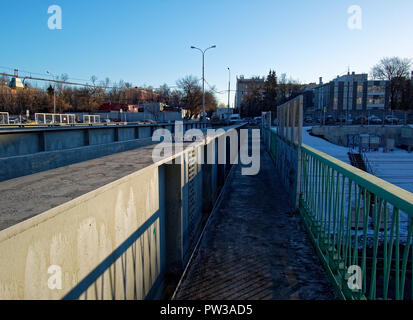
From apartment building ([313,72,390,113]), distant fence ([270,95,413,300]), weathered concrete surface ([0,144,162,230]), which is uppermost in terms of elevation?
apartment building ([313,72,390,113])

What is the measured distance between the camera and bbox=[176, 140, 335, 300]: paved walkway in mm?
3748

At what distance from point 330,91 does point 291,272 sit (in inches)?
3538

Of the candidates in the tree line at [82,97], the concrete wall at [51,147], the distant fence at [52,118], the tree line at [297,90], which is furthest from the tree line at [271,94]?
the concrete wall at [51,147]

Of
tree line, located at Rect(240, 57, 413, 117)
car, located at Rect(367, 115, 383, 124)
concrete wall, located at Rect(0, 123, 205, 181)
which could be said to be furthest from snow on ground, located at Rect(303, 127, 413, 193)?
tree line, located at Rect(240, 57, 413, 117)

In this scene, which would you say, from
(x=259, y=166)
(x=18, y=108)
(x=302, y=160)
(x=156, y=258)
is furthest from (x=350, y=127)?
(x=18, y=108)

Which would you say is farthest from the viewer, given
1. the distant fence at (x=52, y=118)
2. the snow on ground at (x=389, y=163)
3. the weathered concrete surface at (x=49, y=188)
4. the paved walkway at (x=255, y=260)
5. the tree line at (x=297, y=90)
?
the tree line at (x=297, y=90)

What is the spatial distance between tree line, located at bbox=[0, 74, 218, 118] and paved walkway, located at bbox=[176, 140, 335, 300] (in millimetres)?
38423

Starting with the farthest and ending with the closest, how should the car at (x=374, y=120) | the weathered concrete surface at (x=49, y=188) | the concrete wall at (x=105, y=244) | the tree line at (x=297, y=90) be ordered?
the tree line at (x=297, y=90)
the car at (x=374, y=120)
the weathered concrete surface at (x=49, y=188)
the concrete wall at (x=105, y=244)

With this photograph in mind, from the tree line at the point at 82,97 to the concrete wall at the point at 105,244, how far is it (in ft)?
130

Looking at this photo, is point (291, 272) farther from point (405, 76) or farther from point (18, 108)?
point (405, 76)

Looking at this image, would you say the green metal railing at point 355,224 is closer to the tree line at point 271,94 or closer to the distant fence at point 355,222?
the distant fence at point 355,222

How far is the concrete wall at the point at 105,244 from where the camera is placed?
5.55 feet

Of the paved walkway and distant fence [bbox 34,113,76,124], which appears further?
distant fence [bbox 34,113,76,124]

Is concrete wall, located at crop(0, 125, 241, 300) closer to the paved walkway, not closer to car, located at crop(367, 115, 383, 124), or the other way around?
the paved walkway
